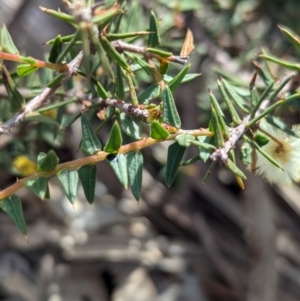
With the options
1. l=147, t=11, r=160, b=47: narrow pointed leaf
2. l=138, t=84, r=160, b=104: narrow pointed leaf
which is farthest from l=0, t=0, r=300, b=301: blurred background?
l=138, t=84, r=160, b=104: narrow pointed leaf

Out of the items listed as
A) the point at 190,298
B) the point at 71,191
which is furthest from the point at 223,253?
the point at 71,191

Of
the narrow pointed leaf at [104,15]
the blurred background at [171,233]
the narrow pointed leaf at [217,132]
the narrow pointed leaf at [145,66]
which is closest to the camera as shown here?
the narrow pointed leaf at [104,15]

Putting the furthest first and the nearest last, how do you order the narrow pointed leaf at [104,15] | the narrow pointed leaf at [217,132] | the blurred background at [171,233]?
the blurred background at [171,233]
the narrow pointed leaf at [217,132]
the narrow pointed leaf at [104,15]

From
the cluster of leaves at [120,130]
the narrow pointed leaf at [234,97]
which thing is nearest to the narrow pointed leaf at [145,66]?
the cluster of leaves at [120,130]

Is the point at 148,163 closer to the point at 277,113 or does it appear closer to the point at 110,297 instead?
the point at 110,297

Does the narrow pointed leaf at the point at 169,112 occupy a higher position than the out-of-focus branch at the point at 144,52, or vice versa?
the out-of-focus branch at the point at 144,52

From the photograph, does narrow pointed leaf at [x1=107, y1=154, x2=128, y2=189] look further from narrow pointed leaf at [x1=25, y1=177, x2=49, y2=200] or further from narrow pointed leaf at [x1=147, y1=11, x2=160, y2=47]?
narrow pointed leaf at [x1=147, y1=11, x2=160, y2=47]

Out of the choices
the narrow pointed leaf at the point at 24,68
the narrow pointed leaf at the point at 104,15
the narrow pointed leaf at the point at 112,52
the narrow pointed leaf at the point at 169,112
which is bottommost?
the narrow pointed leaf at the point at 169,112

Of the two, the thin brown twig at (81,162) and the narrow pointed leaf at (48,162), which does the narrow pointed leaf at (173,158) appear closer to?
the thin brown twig at (81,162)
